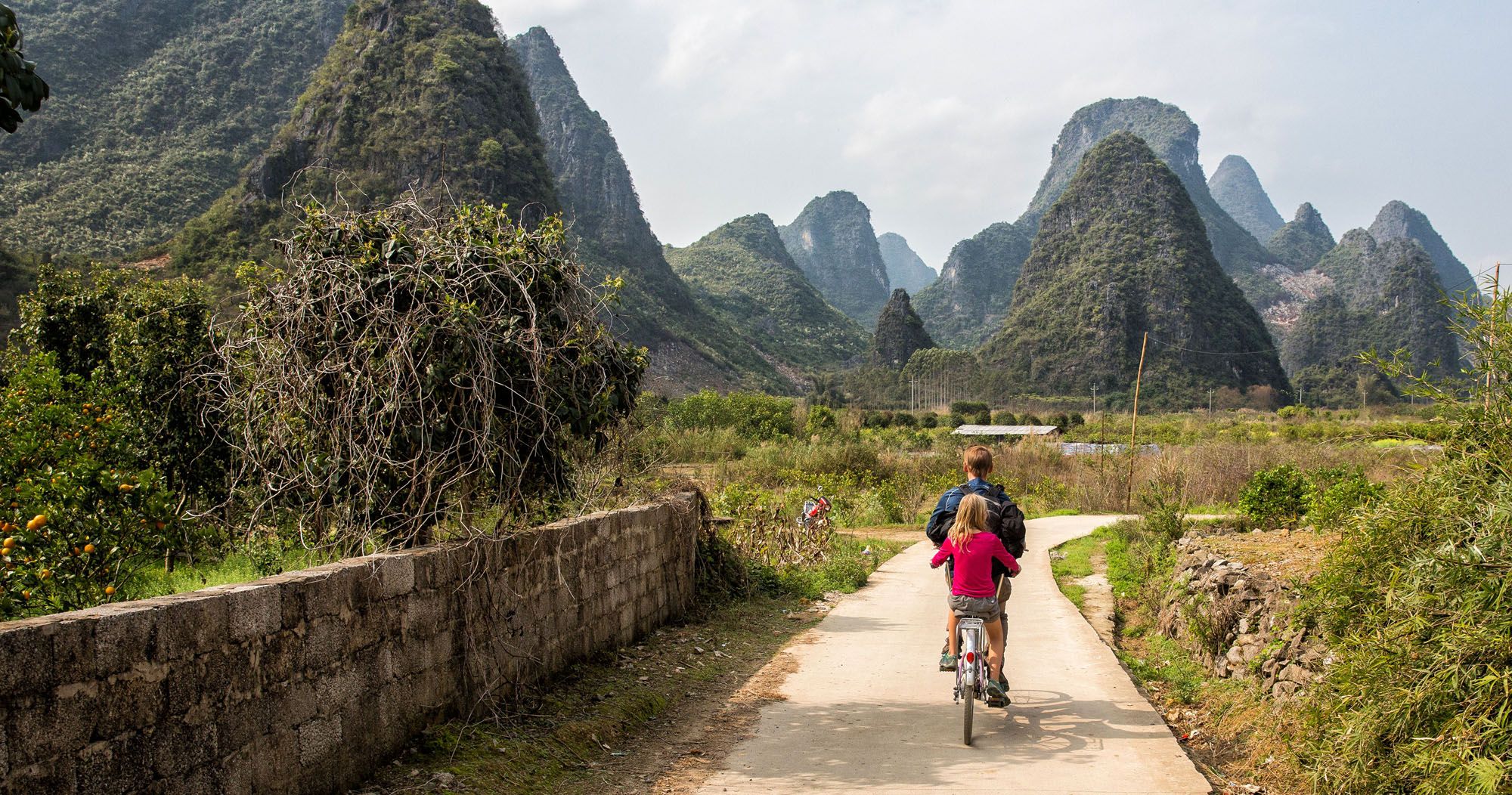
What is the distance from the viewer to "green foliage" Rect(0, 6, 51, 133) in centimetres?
376

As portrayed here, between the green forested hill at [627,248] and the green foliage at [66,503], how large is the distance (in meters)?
52.9

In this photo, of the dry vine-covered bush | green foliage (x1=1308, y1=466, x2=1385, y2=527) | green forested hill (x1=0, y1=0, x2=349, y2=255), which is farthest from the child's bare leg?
green forested hill (x1=0, y1=0, x2=349, y2=255)

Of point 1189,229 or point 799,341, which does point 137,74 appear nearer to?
point 799,341

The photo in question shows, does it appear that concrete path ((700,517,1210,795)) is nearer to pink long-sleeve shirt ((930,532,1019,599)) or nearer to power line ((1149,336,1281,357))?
pink long-sleeve shirt ((930,532,1019,599))

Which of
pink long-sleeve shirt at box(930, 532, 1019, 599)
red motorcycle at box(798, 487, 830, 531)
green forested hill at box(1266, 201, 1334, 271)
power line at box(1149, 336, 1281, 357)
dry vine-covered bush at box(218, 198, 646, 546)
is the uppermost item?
green forested hill at box(1266, 201, 1334, 271)

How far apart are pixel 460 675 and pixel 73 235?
45.5m

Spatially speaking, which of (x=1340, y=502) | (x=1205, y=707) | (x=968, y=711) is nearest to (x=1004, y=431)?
(x=1340, y=502)

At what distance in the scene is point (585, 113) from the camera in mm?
122188

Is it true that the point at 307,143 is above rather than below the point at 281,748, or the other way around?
above

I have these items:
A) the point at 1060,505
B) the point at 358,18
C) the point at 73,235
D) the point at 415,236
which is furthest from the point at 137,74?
the point at 415,236

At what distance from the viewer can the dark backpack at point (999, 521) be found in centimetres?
683

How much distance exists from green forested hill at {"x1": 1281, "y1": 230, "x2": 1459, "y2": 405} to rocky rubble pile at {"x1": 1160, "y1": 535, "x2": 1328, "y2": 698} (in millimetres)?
100502

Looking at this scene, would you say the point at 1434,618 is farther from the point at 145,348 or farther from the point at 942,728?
the point at 145,348

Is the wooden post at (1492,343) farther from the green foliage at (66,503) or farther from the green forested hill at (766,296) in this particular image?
the green forested hill at (766,296)
